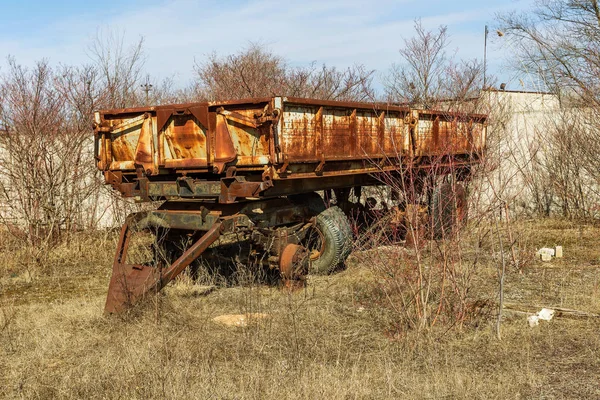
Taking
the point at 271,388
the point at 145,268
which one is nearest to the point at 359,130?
the point at 145,268

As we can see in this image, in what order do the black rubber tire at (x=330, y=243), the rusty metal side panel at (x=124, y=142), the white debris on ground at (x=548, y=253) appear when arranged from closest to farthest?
the rusty metal side panel at (x=124, y=142) < the black rubber tire at (x=330, y=243) < the white debris on ground at (x=548, y=253)

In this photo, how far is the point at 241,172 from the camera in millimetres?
6957

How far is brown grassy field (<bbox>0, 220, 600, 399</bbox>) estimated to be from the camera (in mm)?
4219

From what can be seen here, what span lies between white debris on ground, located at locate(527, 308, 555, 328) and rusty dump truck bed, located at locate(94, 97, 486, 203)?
1.77 m

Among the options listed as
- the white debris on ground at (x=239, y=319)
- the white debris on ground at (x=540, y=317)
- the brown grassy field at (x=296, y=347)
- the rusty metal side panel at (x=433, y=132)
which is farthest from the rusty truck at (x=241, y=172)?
the white debris on ground at (x=540, y=317)

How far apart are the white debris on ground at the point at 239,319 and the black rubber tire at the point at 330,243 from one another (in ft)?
7.25

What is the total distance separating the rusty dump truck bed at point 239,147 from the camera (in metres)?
6.73

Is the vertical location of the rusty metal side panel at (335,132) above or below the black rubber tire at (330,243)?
above

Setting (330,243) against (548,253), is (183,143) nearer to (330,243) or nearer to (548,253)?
(330,243)

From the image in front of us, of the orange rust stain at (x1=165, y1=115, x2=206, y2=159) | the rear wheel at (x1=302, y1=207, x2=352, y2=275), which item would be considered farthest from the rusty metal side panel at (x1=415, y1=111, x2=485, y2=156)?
the orange rust stain at (x1=165, y1=115, x2=206, y2=159)

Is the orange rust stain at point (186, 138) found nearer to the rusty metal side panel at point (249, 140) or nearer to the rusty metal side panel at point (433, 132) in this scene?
the rusty metal side panel at point (249, 140)

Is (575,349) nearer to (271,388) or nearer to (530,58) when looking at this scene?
(271,388)

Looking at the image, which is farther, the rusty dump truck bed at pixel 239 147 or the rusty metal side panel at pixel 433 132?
the rusty metal side panel at pixel 433 132

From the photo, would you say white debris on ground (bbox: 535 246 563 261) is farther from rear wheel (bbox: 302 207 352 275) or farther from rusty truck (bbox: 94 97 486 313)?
rear wheel (bbox: 302 207 352 275)
